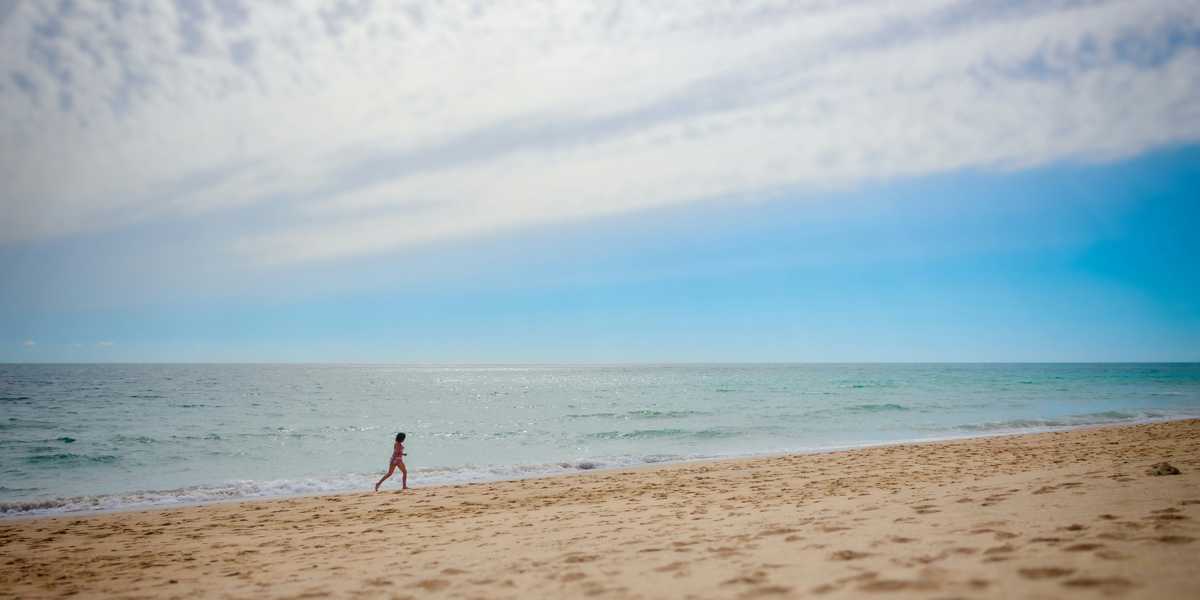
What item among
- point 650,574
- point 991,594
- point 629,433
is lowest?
point 629,433

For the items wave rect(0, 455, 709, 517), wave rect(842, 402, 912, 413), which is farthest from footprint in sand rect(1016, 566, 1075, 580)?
wave rect(842, 402, 912, 413)

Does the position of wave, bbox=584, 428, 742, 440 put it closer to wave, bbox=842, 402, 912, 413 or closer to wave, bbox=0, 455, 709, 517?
wave, bbox=0, 455, 709, 517

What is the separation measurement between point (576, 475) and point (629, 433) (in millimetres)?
11700

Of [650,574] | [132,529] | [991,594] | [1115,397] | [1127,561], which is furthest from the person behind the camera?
[1115,397]

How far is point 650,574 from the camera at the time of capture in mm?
6191

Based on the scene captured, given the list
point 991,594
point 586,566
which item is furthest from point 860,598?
point 586,566

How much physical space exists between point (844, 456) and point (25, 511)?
21790 millimetres

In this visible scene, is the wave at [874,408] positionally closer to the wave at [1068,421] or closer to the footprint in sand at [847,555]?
the wave at [1068,421]

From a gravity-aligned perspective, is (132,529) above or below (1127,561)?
below

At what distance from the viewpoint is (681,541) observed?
25.0ft

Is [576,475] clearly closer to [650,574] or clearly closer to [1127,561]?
[650,574]

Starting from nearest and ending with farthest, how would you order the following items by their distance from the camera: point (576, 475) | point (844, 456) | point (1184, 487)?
point (1184, 487)
point (576, 475)
point (844, 456)

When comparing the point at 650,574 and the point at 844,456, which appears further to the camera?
the point at 844,456

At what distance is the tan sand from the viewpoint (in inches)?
207
